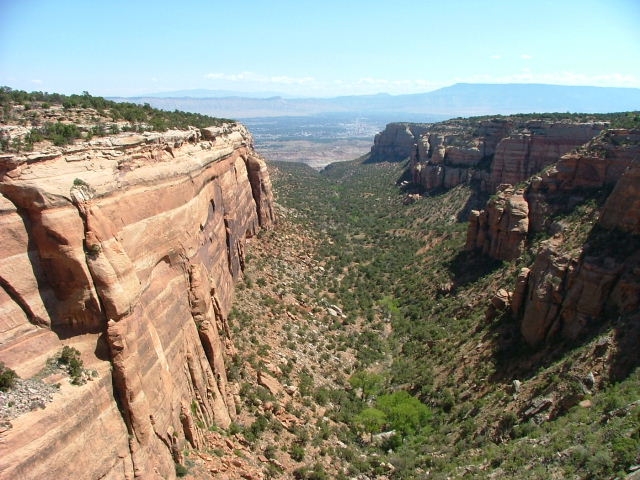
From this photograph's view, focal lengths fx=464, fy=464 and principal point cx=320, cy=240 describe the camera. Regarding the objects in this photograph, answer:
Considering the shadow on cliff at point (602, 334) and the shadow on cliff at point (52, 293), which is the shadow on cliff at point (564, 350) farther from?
the shadow on cliff at point (52, 293)

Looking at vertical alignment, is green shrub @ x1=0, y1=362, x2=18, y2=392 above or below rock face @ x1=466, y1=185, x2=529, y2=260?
above

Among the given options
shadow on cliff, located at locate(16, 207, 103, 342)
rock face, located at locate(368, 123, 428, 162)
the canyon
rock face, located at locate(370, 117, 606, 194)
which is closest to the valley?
shadow on cliff, located at locate(16, 207, 103, 342)

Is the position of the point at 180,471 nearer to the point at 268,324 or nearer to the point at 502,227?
the point at 268,324

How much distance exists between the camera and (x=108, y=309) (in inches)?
688

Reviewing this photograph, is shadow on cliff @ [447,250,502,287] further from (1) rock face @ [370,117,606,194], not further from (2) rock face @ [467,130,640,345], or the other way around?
(1) rock face @ [370,117,606,194]

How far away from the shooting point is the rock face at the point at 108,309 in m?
15.2

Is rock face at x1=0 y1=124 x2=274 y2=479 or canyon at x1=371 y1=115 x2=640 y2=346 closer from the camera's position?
rock face at x1=0 y1=124 x2=274 y2=479

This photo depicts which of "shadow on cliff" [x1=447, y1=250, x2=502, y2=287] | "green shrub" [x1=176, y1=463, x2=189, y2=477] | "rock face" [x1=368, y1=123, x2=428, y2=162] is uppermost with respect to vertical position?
"rock face" [x1=368, y1=123, x2=428, y2=162]

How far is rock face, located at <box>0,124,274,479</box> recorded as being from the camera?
1521cm

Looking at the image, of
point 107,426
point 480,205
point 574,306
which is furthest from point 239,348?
point 480,205

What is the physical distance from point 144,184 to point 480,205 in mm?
57667

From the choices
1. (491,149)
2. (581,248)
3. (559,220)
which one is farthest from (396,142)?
(581,248)

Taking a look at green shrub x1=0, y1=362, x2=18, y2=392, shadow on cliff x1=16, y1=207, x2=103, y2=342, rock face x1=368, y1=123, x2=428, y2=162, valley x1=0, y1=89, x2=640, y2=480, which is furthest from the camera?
rock face x1=368, y1=123, x2=428, y2=162

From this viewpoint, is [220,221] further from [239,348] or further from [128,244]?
[128,244]
